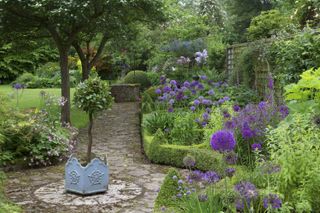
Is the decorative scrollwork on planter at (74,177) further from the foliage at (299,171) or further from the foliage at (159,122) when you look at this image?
the foliage at (159,122)

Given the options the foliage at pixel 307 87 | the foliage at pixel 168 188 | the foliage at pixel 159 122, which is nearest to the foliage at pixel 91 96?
the foliage at pixel 168 188

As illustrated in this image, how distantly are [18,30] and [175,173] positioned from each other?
7983 millimetres

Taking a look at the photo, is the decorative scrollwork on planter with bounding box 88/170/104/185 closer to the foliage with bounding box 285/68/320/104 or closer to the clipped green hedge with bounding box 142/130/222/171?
the clipped green hedge with bounding box 142/130/222/171

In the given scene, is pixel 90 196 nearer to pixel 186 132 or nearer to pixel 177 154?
pixel 177 154

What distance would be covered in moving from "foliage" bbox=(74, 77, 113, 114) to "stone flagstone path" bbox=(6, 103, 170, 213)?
114 cm

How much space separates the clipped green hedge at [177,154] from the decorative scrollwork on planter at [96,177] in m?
1.59

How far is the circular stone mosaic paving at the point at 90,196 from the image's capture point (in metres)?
5.30

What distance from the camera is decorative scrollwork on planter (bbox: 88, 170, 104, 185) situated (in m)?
5.59

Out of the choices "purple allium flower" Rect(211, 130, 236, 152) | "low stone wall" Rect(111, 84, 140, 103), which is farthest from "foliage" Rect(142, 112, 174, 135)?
"low stone wall" Rect(111, 84, 140, 103)

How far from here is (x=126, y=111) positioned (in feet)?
48.2

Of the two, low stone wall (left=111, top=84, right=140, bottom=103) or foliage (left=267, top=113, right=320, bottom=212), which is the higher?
low stone wall (left=111, top=84, right=140, bottom=103)

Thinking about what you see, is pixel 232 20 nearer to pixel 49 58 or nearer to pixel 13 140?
pixel 49 58

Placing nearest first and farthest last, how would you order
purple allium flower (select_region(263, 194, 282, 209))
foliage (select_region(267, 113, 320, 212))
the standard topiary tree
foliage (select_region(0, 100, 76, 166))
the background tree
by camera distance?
purple allium flower (select_region(263, 194, 282, 209)) → foliage (select_region(267, 113, 320, 212)) → the standard topiary tree → foliage (select_region(0, 100, 76, 166)) → the background tree

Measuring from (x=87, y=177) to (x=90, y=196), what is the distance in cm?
25
